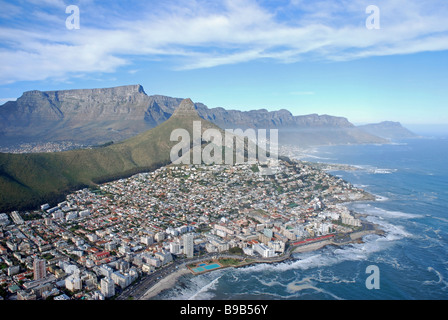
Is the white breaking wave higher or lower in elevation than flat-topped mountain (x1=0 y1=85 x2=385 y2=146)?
lower

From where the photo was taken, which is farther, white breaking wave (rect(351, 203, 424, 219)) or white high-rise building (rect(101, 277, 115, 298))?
white breaking wave (rect(351, 203, 424, 219))

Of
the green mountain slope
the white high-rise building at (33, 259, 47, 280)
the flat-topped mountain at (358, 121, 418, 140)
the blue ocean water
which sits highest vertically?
the flat-topped mountain at (358, 121, 418, 140)

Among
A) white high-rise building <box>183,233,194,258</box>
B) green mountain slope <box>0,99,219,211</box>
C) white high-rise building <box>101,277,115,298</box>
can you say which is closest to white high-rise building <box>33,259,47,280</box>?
white high-rise building <box>101,277,115,298</box>

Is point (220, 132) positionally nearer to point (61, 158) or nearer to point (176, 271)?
point (61, 158)

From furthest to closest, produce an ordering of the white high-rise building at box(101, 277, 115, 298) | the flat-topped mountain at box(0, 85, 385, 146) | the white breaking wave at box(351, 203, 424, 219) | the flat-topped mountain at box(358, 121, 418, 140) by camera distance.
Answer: the flat-topped mountain at box(358, 121, 418, 140) → the flat-topped mountain at box(0, 85, 385, 146) → the white breaking wave at box(351, 203, 424, 219) → the white high-rise building at box(101, 277, 115, 298)

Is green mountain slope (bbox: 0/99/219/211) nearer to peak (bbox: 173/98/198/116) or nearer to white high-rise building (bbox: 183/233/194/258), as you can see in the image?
peak (bbox: 173/98/198/116)
